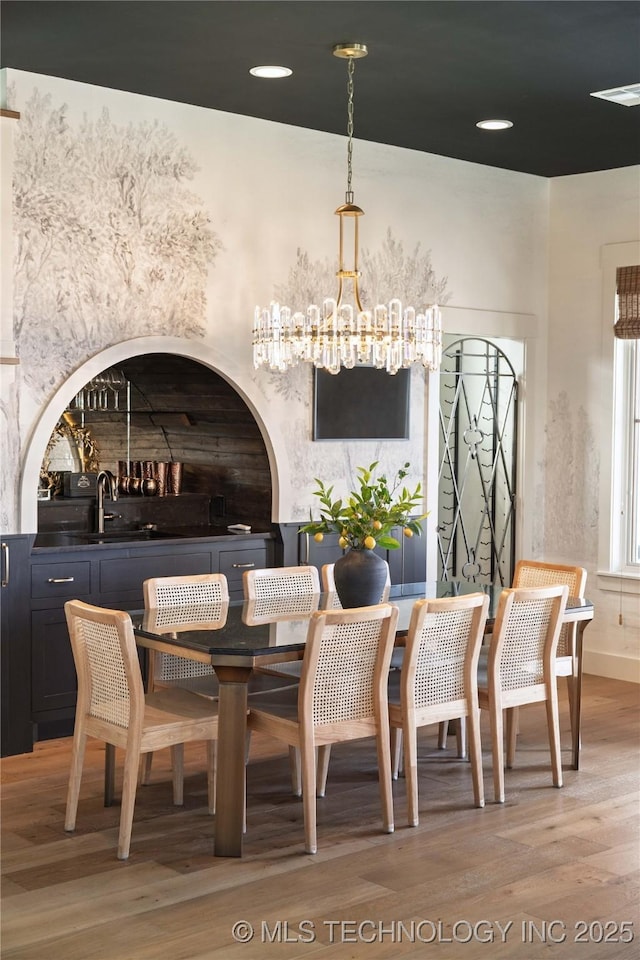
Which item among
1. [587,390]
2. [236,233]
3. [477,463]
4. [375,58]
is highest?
[375,58]

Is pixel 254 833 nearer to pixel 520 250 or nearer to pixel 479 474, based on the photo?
pixel 479 474

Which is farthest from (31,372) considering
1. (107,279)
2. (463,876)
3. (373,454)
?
(463,876)

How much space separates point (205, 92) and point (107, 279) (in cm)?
108

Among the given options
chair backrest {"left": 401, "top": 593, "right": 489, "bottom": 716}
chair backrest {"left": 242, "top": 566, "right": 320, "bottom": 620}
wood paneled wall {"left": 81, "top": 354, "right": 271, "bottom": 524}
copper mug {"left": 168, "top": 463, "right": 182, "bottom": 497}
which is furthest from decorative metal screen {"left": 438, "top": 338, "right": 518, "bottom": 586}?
chair backrest {"left": 401, "top": 593, "right": 489, "bottom": 716}

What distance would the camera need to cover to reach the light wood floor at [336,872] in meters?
3.61

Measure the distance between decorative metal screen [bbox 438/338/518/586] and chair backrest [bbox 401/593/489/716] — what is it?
306 centimetres

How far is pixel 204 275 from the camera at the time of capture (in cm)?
634

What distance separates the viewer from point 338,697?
4434 mm

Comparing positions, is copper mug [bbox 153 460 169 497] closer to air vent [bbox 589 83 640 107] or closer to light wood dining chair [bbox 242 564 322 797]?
light wood dining chair [bbox 242 564 322 797]

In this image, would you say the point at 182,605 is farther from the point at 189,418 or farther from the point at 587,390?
the point at 587,390

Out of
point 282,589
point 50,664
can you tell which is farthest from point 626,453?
point 50,664

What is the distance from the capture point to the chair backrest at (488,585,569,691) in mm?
5004

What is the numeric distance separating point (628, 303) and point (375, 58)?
10.1 ft

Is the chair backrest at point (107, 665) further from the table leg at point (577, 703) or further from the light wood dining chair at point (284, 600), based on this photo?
the table leg at point (577, 703)
